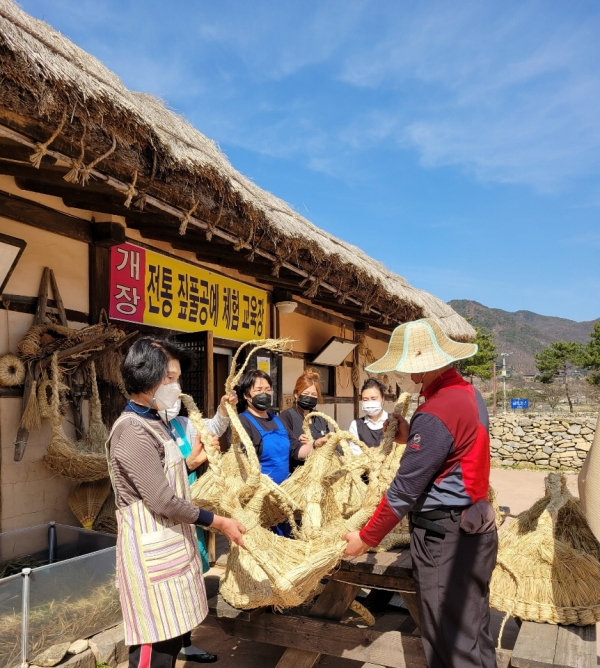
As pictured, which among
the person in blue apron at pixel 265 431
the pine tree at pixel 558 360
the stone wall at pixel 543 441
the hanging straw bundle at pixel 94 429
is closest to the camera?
the person in blue apron at pixel 265 431

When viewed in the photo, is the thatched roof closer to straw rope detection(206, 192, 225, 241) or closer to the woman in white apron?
straw rope detection(206, 192, 225, 241)

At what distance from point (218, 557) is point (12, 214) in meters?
3.04

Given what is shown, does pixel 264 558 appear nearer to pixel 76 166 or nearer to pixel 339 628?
pixel 339 628

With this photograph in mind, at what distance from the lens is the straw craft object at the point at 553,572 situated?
7.96 feet

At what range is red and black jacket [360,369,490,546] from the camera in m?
2.02

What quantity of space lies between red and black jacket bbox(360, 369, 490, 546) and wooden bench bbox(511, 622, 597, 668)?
0.68 m

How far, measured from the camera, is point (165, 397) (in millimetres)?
2035

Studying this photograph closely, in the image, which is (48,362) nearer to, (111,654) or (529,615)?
(111,654)

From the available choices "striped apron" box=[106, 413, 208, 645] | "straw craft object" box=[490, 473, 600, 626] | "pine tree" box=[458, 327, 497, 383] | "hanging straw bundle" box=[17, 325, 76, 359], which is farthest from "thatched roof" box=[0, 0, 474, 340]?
"pine tree" box=[458, 327, 497, 383]

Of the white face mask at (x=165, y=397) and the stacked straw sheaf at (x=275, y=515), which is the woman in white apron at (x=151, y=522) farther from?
the stacked straw sheaf at (x=275, y=515)

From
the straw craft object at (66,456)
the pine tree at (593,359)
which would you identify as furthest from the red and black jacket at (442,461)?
the pine tree at (593,359)

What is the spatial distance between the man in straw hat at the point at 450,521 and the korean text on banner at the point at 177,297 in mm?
3005

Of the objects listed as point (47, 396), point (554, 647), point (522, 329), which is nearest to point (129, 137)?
point (47, 396)

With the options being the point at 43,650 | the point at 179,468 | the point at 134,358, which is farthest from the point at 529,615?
the point at 43,650
